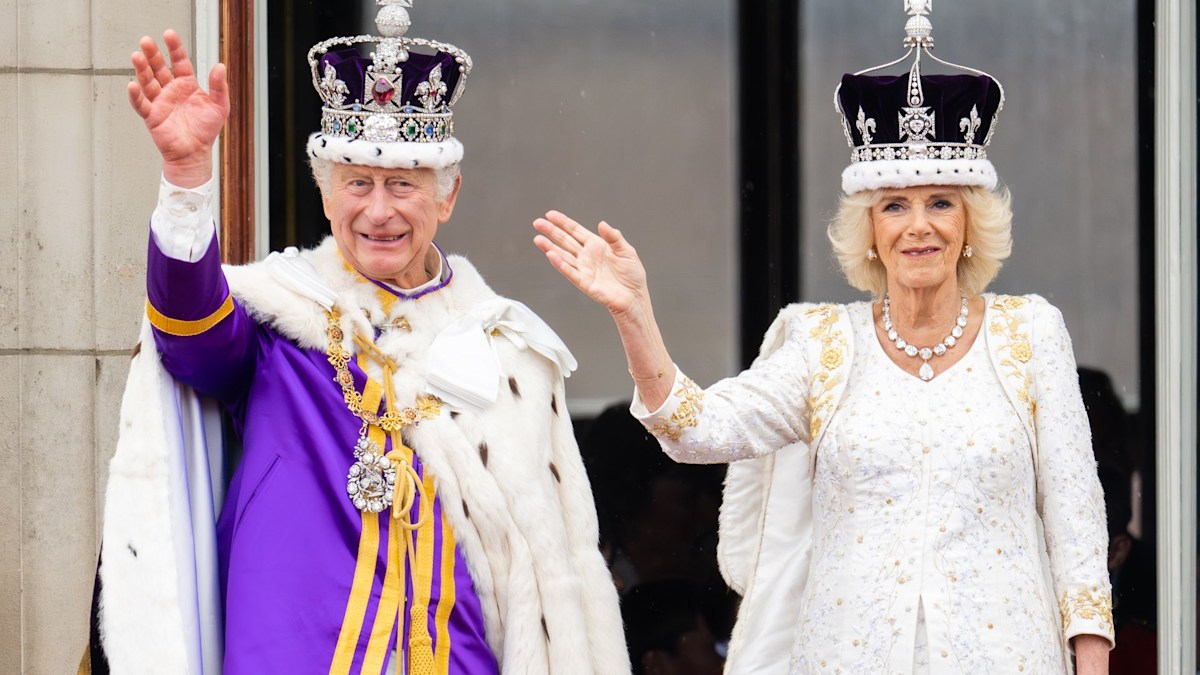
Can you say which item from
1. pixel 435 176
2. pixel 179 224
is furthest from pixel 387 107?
pixel 179 224

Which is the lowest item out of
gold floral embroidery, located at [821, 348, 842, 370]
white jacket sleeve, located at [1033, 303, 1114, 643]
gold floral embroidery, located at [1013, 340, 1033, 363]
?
white jacket sleeve, located at [1033, 303, 1114, 643]

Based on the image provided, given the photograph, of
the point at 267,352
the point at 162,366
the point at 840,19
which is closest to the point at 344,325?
the point at 267,352

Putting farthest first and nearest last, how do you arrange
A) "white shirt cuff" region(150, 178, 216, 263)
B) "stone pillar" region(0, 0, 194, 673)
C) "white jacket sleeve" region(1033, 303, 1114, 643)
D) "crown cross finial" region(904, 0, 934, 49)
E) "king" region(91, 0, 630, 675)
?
"stone pillar" region(0, 0, 194, 673), "crown cross finial" region(904, 0, 934, 49), "white jacket sleeve" region(1033, 303, 1114, 643), "king" region(91, 0, 630, 675), "white shirt cuff" region(150, 178, 216, 263)

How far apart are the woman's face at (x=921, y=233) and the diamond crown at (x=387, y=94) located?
3.04 feet

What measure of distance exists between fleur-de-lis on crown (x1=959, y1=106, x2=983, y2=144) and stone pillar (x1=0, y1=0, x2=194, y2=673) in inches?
82.1

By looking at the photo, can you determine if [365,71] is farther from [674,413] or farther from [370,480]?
[674,413]

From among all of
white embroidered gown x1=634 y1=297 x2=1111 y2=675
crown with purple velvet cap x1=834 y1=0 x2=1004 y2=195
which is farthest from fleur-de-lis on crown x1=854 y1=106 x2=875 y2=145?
white embroidered gown x1=634 y1=297 x2=1111 y2=675

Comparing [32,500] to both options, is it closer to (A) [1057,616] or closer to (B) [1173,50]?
(A) [1057,616]

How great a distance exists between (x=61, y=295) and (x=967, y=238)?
2.36m

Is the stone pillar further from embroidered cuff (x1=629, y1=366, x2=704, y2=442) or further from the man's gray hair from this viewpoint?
embroidered cuff (x1=629, y1=366, x2=704, y2=442)

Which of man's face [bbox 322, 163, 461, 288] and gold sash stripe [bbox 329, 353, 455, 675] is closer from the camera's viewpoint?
gold sash stripe [bbox 329, 353, 455, 675]

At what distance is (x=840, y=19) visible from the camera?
190 inches

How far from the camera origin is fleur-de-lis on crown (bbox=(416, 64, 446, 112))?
3.39 meters

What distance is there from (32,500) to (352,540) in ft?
5.10
